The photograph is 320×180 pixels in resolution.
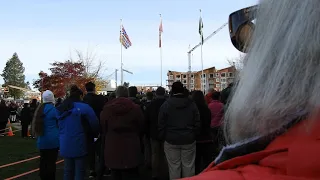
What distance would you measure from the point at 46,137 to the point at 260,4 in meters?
6.36

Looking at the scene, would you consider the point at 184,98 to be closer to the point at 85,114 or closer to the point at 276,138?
the point at 85,114

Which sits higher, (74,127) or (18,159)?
(74,127)

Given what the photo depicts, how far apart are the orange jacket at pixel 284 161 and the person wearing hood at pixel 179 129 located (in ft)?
18.1

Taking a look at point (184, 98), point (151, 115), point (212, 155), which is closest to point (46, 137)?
point (151, 115)

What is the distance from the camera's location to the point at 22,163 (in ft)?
33.7

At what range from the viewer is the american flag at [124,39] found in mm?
40688

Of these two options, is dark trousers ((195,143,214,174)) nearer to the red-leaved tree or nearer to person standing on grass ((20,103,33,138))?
person standing on grass ((20,103,33,138))

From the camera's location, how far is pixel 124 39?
1617 inches

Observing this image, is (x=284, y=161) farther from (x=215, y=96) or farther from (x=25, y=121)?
(x=25, y=121)

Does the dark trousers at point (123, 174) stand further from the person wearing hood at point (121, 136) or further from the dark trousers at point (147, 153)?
the dark trousers at point (147, 153)

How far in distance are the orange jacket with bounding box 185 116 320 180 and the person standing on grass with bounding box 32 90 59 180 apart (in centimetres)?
631

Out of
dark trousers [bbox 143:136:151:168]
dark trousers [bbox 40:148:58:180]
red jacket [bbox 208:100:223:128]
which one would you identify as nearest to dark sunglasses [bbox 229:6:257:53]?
dark trousers [bbox 40:148:58:180]

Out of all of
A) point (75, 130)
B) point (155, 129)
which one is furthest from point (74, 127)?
point (155, 129)

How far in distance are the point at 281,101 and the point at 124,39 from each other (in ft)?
133
